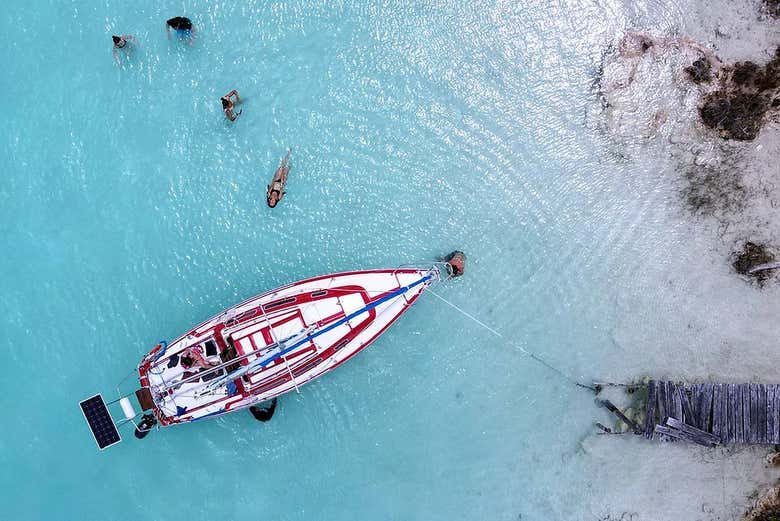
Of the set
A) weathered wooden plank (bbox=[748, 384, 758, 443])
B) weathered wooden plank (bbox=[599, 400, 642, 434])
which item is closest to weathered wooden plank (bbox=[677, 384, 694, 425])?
weathered wooden plank (bbox=[599, 400, 642, 434])

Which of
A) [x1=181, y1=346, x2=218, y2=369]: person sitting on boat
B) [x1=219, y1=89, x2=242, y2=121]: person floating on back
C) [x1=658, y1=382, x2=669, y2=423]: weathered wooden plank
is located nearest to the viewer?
[x1=181, y1=346, x2=218, y2=369]: person sitting on boat

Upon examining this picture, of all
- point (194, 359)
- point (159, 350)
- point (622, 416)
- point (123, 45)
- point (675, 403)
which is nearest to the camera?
point (194, 359)

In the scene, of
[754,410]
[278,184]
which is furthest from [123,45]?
[754,410]

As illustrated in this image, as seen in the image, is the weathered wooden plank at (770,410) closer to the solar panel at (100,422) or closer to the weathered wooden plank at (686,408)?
the weathered wooden plank at (686,408)

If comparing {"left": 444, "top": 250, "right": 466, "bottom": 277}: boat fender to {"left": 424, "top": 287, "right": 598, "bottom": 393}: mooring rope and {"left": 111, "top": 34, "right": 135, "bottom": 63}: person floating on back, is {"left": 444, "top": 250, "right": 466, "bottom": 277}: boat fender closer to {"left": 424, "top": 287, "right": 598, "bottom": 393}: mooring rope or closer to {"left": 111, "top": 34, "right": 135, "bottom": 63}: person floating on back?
{"left": 424, "top": 287, "right": 598, "bottom": 393}: mooring rope

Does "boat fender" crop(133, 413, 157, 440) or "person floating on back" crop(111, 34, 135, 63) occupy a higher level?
"person floating on back" crop(111, 34, 135, 63)

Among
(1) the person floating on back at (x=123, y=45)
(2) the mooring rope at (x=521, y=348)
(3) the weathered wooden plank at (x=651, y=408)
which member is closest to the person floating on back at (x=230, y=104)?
(1) the person floating on back at (x=123, y=45)

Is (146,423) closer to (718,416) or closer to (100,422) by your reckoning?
(100,422)

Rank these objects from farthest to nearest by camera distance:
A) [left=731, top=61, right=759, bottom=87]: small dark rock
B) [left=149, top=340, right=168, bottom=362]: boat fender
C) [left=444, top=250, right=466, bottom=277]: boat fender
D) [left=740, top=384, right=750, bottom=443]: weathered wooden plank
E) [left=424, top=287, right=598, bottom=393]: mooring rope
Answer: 1. [left=424, top=287, right=598, bottom=393]: mooring rope
2. [left=444, top=250, right=466, bottom=277]: boat fender
3. [left=740, top=384, right=750, bottom=443]: weathered wooden plank
4. [left=731, top=61, right=759, bottom=87]: small dark rock
5. [left=149, top=340, right=168, bottom=362]: boat fender

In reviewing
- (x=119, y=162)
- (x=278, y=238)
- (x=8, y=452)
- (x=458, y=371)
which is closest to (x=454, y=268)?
(x=458, y=371)
